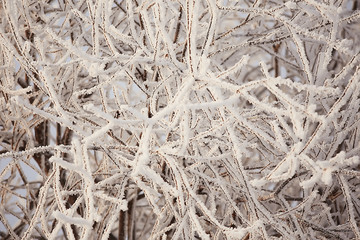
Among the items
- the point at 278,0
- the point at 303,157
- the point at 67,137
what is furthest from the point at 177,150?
the point at 67,137

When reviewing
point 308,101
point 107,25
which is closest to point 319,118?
point 308,101

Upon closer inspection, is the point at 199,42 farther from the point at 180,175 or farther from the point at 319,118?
the point at 319,118

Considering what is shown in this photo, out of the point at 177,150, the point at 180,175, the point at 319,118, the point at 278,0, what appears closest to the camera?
the point at 319,118

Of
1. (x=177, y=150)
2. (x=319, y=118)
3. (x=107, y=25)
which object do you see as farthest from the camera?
(x=107, y=25)

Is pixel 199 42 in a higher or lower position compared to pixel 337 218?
higher

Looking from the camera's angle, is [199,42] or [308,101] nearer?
[308,101]

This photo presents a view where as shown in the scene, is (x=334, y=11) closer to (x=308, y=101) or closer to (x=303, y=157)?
(x=308, y=101)

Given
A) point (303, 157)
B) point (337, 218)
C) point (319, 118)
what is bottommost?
point (337, 218)

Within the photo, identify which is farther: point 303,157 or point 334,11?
point 334,11

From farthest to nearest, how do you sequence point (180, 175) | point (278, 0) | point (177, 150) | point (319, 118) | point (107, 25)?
point (278, 0)
point (107, 25)
point (180, 175)
point (177, 150)
point (319, 118)
